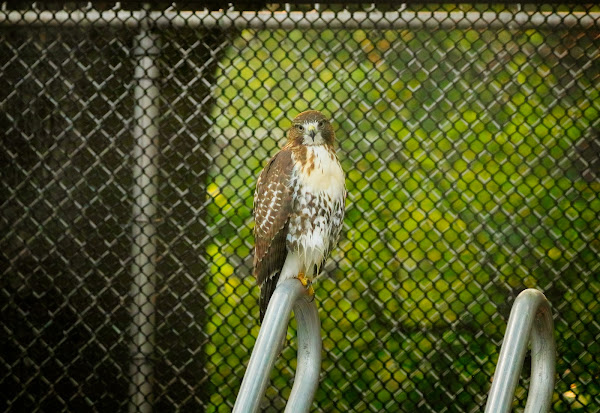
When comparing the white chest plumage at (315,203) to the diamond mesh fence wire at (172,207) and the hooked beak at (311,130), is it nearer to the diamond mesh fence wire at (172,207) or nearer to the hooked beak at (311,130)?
the hooked beak at (311,130)

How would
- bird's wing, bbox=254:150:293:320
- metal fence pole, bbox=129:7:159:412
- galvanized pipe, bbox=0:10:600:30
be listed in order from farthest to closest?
metal fence pole, bbox=129:7:159:412 → galvanized pipe, bbox=0:10:600:30 → bird's wing, bbox=254:150:293:320

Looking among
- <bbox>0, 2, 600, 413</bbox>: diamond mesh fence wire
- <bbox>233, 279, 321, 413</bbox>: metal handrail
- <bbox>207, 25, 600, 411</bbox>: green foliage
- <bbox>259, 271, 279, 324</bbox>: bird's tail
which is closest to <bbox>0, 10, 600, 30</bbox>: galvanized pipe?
<bbox>0, 2, 600, 413</bbox>: diamond mesh fence wire

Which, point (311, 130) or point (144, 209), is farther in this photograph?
point (144, 209)

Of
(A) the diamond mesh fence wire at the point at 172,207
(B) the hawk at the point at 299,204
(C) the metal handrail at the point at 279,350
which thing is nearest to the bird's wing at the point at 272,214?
(B) the hawk at the point at 299,204

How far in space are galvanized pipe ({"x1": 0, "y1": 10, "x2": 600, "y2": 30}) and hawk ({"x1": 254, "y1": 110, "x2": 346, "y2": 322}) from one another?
0.37 meters

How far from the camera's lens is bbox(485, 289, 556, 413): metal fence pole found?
4.19ft

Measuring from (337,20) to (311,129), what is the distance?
43cm

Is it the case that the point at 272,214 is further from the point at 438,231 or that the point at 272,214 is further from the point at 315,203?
the point at 438,231

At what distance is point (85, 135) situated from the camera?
3049mm

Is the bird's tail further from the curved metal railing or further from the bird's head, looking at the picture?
the curved metal railing

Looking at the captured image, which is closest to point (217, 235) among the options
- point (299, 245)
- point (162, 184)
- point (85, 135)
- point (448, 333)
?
point (162, 184)

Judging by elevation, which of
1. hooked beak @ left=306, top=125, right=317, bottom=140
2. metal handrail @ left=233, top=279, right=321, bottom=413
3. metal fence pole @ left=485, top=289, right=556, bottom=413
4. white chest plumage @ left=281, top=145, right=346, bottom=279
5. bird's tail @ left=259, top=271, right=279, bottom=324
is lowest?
metal fence pole @ left=485, top=289, right=556, bottom=413

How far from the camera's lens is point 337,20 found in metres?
2.61

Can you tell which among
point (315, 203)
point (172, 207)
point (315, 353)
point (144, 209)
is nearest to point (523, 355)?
point (315, 353)
